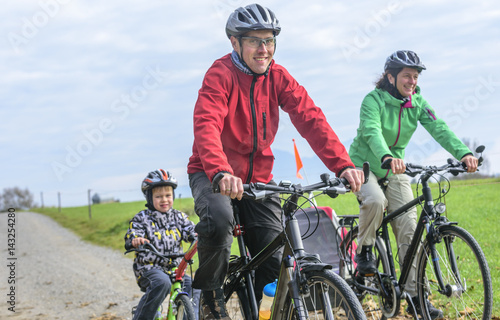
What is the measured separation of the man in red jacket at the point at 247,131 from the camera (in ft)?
12.0

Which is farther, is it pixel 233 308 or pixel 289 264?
pixel 233 308

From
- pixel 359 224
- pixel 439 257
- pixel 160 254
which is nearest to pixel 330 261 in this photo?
pixel 359 224

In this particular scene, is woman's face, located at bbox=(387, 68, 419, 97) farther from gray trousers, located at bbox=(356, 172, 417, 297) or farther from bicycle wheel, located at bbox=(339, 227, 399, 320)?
bicycle wheel, located at bbox=(339, 227, 399, 320)

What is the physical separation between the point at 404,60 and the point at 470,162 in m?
1.13

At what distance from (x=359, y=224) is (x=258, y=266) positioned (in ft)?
5.63

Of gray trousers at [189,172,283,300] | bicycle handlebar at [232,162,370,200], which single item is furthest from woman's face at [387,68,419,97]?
bicycle handlebar at [232,162,370,200]

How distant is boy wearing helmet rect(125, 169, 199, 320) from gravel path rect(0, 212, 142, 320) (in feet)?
8.20

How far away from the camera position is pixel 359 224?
5305mm

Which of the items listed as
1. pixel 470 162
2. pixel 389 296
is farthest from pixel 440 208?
pixel 389 296

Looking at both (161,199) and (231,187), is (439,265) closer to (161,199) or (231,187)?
(231,187)

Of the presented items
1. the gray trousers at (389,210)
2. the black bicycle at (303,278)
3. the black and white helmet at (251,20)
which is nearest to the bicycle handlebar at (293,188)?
the black bicycle at (303,278)

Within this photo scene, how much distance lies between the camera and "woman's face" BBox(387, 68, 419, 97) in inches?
210

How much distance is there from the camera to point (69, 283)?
10.5 m

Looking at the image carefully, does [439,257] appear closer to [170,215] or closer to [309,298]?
[309,298]
